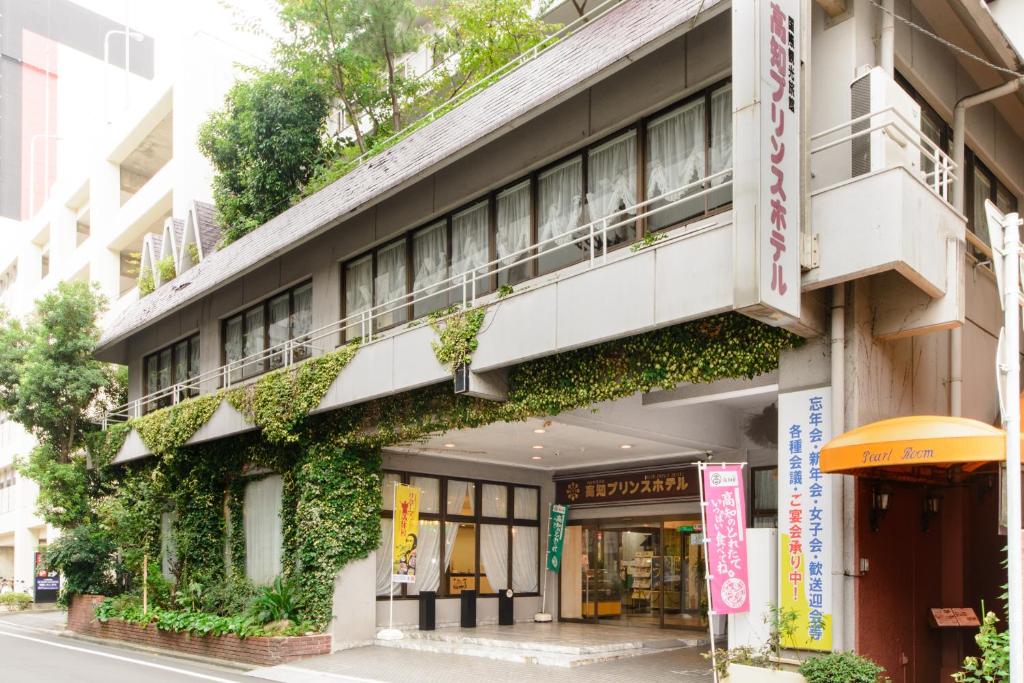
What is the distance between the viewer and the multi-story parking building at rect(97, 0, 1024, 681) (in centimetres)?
1042

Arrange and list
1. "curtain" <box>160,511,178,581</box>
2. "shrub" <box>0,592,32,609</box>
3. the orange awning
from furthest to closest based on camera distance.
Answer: "shrub" <box>0,592,32,609</box>
"curtain" <box>160,511,178,581</box>
the orange awning

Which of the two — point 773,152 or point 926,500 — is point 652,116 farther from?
point 926,500

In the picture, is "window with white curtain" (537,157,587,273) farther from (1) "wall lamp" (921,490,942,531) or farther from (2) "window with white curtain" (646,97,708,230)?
(1) "wall lamp" (921,490,942,531)

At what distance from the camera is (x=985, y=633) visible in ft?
28.2

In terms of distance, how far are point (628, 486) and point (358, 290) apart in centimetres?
742

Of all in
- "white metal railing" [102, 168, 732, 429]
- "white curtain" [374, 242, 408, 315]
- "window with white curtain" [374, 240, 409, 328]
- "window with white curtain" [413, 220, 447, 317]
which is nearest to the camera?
"white metal railing" [102, 168, 732, 429]

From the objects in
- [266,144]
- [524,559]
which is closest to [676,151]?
[524,559]

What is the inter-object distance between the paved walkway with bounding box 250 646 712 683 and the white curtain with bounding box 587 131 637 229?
22.5 feet

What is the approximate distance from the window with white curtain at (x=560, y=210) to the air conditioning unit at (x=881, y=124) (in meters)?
4.53

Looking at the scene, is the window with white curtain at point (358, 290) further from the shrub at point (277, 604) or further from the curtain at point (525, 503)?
the curtain at point (525, 503)

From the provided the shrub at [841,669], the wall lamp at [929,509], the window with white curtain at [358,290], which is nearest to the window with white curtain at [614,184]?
the wall lamp at [929,509]

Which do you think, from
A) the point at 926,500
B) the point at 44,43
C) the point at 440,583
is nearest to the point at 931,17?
the point at 926,500

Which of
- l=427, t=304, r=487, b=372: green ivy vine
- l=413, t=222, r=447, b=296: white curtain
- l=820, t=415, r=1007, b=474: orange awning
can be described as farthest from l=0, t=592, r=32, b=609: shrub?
l=820, t=415, r=1007, b=474: orange awning

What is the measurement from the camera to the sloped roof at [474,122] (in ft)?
41.4
